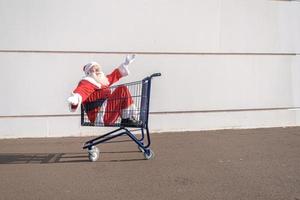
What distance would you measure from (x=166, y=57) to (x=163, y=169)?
254 cm

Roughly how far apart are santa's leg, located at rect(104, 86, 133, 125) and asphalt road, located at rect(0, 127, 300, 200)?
0.60 metres

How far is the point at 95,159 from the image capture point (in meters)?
5.80

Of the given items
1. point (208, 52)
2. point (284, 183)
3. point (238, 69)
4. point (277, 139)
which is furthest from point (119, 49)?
point (284, 183)

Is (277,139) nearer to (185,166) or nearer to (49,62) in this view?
(185,166)

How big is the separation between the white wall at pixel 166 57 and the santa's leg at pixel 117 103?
160 centimetres

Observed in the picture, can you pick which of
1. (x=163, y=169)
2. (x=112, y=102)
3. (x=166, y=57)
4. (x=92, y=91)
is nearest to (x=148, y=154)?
(x=163, y=169)

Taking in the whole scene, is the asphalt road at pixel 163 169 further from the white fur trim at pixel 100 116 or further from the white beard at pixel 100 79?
the white beard at pixel 100 79

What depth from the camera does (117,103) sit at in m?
5.66

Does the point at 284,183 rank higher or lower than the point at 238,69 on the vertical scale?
lower

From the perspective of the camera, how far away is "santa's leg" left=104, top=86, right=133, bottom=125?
5617 mm

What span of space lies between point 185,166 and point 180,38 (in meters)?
2.66

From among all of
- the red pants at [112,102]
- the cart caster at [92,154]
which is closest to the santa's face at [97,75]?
the red pants at [112,102]

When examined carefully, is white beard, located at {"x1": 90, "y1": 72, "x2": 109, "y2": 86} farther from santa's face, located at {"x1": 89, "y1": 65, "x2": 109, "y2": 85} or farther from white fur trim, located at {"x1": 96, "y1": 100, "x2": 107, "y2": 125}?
white fur trim, located at {"x1": 96, "y1": 100, "x2": 107, "y2": 125}

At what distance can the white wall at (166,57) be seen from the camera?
6984 millimetres
